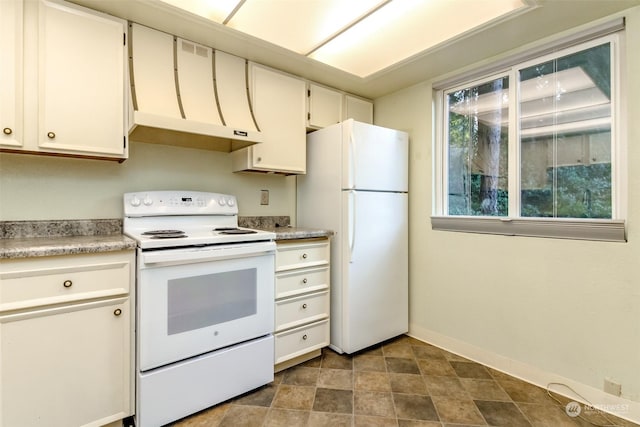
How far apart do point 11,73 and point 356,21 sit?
1.87 metres

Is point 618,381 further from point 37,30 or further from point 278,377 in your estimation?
Result: point 37,30

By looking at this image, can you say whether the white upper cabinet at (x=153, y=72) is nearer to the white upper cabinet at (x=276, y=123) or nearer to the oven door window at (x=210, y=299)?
the white upper cabinet at (x=276, y=123)

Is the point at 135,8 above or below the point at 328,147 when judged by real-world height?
above

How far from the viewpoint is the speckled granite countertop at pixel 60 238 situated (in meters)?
1.34

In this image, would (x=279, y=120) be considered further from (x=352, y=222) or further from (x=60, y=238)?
(x=60, y=238)

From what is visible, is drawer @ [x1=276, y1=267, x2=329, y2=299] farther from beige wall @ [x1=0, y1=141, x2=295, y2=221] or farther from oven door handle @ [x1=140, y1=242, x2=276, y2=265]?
beige wall @ [x1=0, y1=141, x2=295, y2=221]

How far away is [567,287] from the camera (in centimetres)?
192

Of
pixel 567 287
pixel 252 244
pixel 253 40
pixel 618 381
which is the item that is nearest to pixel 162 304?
pixel 252 244

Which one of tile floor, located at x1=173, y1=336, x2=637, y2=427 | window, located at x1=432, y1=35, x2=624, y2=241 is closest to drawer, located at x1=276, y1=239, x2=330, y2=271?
tile floor, located at x1=173, y1=336, x2=637, y2=427

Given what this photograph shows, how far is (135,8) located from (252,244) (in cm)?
150

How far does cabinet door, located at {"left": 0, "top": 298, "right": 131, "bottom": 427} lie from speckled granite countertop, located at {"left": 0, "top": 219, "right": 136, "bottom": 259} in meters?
0.27

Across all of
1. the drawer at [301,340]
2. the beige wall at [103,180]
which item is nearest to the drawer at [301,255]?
the drawer at [301,340]

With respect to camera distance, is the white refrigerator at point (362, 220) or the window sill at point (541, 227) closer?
the window sill at point (541, 227)

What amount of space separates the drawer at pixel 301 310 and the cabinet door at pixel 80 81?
1405 mm
